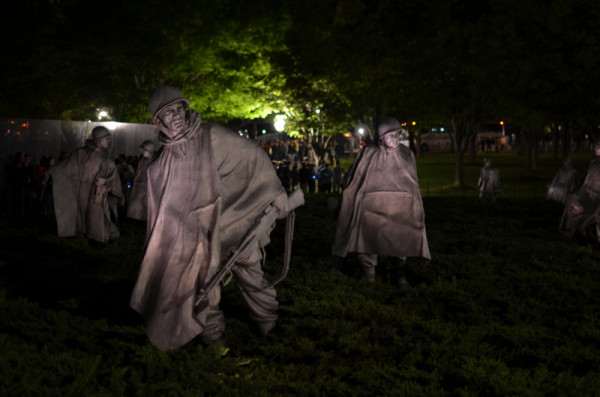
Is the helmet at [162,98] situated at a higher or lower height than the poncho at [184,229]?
higher

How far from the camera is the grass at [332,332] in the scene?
5277mm

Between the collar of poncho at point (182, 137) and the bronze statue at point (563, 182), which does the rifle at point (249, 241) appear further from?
the bronze statue at point (563, 182)

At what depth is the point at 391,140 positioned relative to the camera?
8.86 m

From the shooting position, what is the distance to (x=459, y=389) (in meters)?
5.19

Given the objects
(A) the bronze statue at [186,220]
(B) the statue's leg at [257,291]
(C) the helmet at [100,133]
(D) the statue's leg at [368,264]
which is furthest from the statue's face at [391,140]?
(C) the helmet at [100,133]

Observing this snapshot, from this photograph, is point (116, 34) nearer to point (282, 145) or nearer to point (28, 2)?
point (28, 2)

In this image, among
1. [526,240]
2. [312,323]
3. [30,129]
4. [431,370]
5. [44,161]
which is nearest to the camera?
[431,370]

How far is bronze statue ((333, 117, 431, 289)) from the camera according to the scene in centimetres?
890

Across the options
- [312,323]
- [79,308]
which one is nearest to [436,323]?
[312,323]

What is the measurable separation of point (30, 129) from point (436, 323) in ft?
62.5

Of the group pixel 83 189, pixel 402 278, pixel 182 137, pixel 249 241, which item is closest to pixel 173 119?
pixel 182 137

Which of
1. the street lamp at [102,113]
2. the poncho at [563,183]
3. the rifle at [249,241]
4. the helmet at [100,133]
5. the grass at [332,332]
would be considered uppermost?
the street lamp at [102,113]

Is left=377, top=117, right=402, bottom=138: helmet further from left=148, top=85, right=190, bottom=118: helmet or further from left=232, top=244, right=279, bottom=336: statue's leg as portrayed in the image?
left=148, top=85, right=190, bottom=118: helmet

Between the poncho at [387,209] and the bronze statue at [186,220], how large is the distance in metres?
3.41
